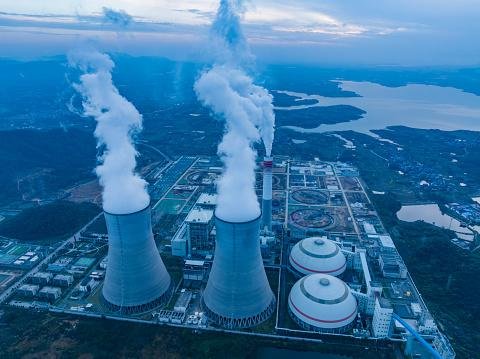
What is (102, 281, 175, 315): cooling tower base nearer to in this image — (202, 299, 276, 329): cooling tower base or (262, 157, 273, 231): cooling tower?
(202, 299, 276, 329): cooling tower base

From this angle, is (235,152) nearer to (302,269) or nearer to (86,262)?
(302,269)

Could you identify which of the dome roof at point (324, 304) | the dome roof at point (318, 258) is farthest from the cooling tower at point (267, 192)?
the dome roof at point (324, 304)

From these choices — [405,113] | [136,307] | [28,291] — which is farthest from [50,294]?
[405,113]

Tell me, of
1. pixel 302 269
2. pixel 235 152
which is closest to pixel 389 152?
pixel 302 269

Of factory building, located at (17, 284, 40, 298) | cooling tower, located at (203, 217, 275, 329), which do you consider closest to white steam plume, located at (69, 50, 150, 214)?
cooling tower, located at (203, 217, 275, 329)

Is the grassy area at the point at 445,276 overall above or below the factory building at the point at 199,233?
below

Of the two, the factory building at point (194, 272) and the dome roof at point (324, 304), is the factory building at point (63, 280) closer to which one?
the factory building at point (194, 272)

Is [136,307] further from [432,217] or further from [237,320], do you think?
[432,217]
